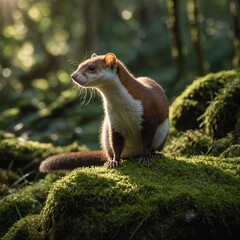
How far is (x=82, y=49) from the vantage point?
76.0ft

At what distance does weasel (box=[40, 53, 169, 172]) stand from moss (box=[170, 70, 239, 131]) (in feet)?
4.78

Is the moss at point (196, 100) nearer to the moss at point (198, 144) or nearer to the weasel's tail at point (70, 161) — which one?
the moss at point (198, 144)

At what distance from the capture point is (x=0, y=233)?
17.1 ft

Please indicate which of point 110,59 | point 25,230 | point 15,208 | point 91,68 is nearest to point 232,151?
point 110,59

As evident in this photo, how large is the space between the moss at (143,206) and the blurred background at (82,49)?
553cm

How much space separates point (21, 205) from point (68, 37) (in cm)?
2073

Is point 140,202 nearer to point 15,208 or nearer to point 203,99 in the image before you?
point 15,208

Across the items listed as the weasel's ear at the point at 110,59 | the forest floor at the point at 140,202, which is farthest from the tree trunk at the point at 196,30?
the weasel's ear at the point at 110,59

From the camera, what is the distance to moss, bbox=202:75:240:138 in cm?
647

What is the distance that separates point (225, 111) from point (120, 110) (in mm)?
1627

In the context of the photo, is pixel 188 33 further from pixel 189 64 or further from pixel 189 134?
pixel 189 134

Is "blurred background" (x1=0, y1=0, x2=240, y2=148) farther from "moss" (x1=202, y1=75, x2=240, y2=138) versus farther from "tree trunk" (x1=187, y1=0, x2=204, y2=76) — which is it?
"moss" (x1=202, y1=75, x2=240, y2=138)

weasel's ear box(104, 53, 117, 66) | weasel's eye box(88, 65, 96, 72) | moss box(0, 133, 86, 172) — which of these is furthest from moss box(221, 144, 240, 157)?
moss box(0, 133, 86, 172)

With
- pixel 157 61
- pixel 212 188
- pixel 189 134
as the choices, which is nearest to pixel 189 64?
pixel 157 61
